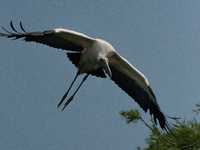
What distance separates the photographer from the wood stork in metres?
4.76

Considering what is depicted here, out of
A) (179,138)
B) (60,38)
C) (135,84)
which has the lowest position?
(179,138)

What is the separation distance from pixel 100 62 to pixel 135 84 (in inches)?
44.4

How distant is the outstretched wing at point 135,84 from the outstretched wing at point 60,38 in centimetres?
78

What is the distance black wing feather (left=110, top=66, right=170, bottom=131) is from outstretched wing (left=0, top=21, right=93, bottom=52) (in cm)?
100

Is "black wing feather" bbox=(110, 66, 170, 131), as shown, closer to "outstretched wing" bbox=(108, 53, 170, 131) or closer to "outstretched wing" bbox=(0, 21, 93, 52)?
"outstretched wing" bbox=(108, 53, 170, 131)

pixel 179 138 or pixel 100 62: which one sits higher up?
pixel 100 62

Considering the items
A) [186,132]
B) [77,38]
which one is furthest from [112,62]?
[186,132]

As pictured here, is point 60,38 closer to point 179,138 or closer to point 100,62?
point 100,62

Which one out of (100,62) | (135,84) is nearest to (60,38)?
(100,62)

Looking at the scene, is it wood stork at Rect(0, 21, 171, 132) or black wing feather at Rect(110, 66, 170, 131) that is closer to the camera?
wood stork at Rect(0, 21, 171, 132)

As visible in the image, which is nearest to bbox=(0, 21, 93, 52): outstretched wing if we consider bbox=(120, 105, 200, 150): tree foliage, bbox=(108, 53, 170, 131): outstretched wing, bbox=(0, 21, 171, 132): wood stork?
bbox=(0, 21, 171, 132): wood stork

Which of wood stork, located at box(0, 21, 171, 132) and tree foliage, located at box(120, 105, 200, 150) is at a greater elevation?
wood stork, located at box(0, 21, 171, 132)

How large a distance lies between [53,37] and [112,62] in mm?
1470

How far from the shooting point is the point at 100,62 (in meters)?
5.16
